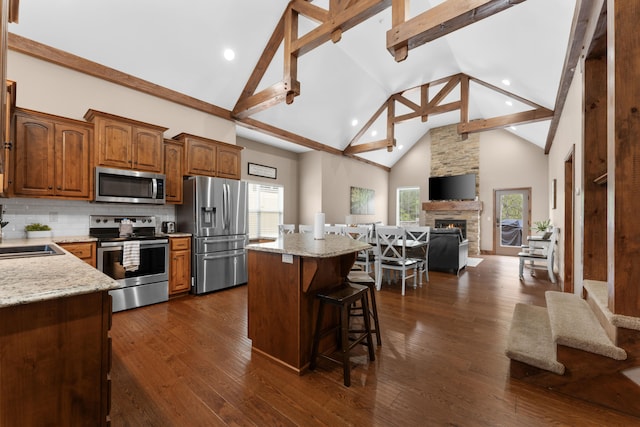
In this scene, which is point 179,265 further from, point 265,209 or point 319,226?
point 265,209

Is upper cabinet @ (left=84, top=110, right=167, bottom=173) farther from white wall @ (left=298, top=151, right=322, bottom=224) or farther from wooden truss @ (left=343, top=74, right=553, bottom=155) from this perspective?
wooden truss @ (left=343, top=74, right=553, bottom=155)

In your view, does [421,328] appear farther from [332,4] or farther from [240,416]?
Result: [332,4]

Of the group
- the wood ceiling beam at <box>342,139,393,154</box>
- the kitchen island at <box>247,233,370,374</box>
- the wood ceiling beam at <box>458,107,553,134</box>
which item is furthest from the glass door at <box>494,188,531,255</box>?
the kitchen island at <box>247,233,370,374</box>

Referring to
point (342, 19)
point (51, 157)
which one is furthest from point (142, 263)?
point (342, 19)

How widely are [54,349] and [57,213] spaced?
10.5 feet

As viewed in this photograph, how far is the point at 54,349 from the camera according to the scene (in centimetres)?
104

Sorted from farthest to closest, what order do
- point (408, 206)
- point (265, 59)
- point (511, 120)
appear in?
point (408, 206) → point (511, 120) → point (265, 59)

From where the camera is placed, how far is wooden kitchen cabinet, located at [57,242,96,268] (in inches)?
116

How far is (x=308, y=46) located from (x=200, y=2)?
1442 millimetres

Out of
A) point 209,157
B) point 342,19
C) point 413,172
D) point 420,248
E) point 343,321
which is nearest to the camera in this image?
point 343,321

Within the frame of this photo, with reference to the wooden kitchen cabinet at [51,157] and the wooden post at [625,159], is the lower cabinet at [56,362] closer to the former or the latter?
the wooden post at [625,159]

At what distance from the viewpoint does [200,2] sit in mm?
3502

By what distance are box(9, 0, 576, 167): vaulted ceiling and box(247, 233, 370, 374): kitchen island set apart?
2.81 m

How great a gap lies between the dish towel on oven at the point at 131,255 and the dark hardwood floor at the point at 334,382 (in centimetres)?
56
